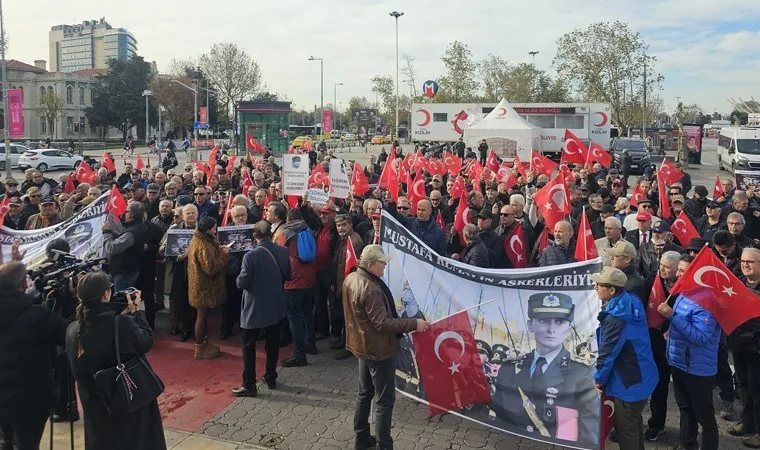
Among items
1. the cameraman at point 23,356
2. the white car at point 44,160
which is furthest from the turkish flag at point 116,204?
the white car at point 44,160

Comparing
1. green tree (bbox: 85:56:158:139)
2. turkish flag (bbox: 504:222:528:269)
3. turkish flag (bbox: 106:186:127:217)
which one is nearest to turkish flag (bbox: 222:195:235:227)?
turkish flag (bbox: 106:186:127:217)

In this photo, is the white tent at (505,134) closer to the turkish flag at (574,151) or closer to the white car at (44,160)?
the turkish flag at (574,151)

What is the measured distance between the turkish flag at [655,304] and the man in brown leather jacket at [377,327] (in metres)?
1.99

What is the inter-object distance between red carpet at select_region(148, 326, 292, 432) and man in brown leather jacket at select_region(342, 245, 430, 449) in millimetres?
1933

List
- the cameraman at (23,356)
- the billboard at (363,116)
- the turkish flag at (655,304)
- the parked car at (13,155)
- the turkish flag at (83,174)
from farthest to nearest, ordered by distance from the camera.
→ the billboard at (363,116), the parked car at (13,155), the turkish flag at (83,174), the turkish flag at (655,304), the cameraman at (23,356)

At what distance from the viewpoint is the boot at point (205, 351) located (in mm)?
7605

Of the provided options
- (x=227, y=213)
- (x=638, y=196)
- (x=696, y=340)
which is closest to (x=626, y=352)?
(x=696, y=340)

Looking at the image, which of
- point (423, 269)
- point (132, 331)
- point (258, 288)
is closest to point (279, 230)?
point (258, 288)

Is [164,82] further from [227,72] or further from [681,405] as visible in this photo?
[681,405]

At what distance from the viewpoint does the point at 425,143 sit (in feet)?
140

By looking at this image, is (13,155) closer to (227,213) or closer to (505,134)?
(505,134)

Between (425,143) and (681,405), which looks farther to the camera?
(425,143)

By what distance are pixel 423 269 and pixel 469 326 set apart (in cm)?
68

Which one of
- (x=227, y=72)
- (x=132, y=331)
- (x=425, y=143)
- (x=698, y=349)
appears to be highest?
(x=227, y=72)
